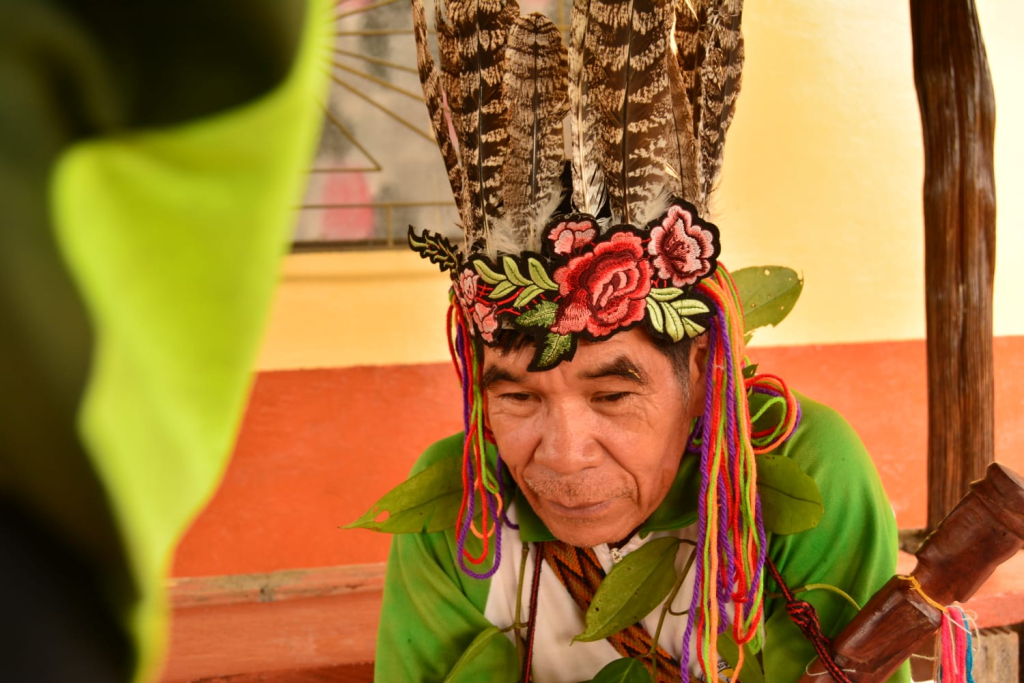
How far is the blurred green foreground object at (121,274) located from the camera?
1.03 ft

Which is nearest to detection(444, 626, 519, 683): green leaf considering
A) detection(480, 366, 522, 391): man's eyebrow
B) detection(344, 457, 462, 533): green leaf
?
detection(344, 457, 462, 533): green leaf

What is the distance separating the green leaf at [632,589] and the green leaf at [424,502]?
12.5 inches

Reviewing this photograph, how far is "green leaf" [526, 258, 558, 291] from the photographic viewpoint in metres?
1.27

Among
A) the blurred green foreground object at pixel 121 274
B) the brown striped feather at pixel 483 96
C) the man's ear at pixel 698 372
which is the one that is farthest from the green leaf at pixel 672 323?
the blurred green foreground object at pixel 121 274

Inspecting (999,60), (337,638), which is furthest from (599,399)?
(999,60)

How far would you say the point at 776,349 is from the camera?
2.74m

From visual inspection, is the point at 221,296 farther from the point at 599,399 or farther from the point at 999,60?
the point at 999,60

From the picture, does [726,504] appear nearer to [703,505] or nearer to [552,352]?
[703,505]

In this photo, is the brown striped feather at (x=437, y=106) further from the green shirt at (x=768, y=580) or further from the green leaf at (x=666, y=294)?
the green shirt at (x=768, y=580)

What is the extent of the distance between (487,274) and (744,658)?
74 cm

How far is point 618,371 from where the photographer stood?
127 cm

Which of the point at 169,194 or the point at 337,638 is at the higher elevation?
the point at 169,194

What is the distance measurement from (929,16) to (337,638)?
2228 mm

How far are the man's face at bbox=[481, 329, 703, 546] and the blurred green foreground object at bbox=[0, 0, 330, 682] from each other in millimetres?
949
